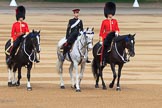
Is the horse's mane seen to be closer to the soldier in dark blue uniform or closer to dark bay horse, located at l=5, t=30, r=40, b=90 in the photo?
the soldier in dark blue uniform

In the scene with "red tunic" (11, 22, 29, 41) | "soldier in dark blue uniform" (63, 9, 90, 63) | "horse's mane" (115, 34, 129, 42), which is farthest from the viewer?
"red tunic" (11, 22, 29, 41)

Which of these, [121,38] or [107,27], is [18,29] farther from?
[121,38]

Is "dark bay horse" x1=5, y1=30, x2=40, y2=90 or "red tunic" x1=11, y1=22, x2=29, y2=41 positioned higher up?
"red tunic" x1=11, y1=22, x2=29, y2=41

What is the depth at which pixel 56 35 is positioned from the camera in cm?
3853

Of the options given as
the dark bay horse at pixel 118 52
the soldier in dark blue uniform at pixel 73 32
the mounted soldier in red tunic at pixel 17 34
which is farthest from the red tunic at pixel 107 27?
the mounted soldier in red tunic at pixel 17 34

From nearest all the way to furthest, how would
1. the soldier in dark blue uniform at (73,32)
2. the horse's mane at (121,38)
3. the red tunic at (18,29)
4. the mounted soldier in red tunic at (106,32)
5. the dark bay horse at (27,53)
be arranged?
the dark bay horse at (27,53) → the horse's mane at (121,38) → the soldier in dark blue uniform at (73,32) → the mounted soldier in red tunic at (106,32) → the red tunic at (18,29)

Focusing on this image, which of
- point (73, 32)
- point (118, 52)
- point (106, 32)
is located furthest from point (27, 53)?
point (118, 52)

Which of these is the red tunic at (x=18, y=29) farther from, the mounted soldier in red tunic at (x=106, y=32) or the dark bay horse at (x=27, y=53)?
the mounted soldier in red tunic at (x=106, y=32)

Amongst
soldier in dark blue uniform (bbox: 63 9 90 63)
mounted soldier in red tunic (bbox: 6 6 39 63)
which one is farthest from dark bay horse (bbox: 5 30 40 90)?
soldier in dark blue uniform (bbox: 63 9 90 63)

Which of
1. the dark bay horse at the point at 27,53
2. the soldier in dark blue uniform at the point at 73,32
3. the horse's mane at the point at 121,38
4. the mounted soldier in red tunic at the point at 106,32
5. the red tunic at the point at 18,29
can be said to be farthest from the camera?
the red tunic at the point at 18,29

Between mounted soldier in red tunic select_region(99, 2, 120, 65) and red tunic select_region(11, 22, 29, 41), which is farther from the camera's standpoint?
red tunic select_region(11, 22, 29, 41)

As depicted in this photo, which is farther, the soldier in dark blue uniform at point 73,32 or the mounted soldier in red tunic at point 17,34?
the mounted soldier in red tunic at point 17,34

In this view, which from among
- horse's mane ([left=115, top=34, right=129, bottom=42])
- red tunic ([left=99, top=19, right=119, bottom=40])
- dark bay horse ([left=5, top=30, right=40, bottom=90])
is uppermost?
red tunic ([left=99, top=19, right=119, bottom=40])

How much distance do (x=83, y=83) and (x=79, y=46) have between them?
194 cm
